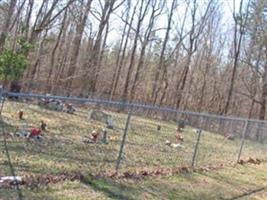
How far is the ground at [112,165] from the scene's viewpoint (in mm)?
7453

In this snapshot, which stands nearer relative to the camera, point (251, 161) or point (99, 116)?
point (99, 116)

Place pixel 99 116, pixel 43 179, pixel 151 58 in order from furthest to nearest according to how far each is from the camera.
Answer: pixel 151 58 → pixel 99 116 → pixel 43 179

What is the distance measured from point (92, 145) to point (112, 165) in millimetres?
1914

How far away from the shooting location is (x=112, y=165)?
956 centimetres

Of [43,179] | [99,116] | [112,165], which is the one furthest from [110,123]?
[43,179]

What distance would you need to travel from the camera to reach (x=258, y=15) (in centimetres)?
3912

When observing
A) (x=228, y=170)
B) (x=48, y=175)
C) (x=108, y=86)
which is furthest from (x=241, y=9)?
(x=48, y=175)

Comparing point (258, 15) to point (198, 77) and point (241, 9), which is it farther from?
point (198, 77)

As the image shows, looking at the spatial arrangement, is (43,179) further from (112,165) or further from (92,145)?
(92,145)

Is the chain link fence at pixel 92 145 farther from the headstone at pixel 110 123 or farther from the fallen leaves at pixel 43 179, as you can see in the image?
the fallen leaves at pixel 43 179

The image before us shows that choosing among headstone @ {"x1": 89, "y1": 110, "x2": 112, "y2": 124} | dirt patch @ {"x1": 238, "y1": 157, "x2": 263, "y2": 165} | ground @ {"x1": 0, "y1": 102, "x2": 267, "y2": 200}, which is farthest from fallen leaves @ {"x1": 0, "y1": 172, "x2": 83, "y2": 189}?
dirt patch @ {"x1": 238, "y1": 157, "x2": 263, "y2": 165}

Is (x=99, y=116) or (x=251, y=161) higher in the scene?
(x=99, y=116)

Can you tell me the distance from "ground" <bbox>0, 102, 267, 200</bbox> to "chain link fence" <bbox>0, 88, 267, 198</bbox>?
0.7 inches

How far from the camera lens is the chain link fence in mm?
8227
